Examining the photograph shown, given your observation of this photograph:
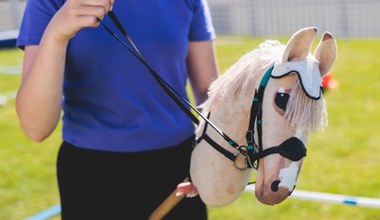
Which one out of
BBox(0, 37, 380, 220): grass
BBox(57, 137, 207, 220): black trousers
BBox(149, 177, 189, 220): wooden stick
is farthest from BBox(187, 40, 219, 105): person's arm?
BBox(0, 37, 380, 220): grass

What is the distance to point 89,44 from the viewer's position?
1318mm

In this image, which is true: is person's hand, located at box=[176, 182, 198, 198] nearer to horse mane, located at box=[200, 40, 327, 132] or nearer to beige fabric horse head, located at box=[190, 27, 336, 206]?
beige fabric horse head, located at box=[190, 27, 336, 206]

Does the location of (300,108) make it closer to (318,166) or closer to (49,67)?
(49,67)

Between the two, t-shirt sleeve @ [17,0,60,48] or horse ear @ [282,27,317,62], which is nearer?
horse ear @ [282,27,317,62]

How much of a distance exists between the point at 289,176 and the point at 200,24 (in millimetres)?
586

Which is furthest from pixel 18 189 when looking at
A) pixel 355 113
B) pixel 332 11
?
pixel 355 113

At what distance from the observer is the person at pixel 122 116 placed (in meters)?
1.33

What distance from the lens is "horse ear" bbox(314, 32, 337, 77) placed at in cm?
107

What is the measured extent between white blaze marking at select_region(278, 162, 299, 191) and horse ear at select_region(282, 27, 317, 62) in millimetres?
185

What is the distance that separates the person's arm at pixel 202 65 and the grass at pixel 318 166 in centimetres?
162

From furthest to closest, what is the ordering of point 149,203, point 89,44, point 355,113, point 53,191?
point 355,113 < point 53,191 < point 149,203 < point 89,44

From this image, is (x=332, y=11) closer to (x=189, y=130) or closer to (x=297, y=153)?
(x=189, y=130)

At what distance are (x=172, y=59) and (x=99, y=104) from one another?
20 centimetres

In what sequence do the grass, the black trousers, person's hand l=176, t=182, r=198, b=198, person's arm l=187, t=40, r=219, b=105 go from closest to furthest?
person's hand l=176, t=182, r=198, b=198
the black trousers
person's arm l=187, t=40, r=219, b=105
the grass
